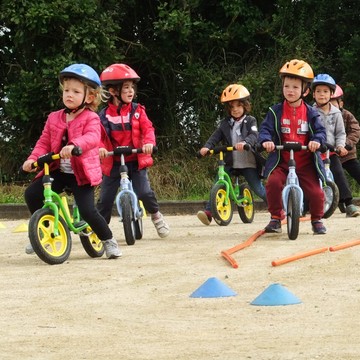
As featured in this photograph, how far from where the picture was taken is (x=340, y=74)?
2006 centimetres

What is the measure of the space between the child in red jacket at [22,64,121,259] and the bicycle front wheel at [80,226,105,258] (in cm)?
23

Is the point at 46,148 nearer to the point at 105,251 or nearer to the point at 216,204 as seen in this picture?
the point at 105,251

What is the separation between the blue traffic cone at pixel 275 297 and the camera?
6812 mm

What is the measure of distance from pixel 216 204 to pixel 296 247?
10.6 ft

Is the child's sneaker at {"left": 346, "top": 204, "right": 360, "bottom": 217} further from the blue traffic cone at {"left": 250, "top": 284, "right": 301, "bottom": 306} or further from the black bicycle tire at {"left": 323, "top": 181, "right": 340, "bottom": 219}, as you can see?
the blue traffic cone at {"left": 250, "top": 284, "right": 301, "bottom": 306}

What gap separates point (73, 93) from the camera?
9.25 metres

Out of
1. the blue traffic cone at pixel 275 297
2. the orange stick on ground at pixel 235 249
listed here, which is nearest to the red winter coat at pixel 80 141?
the orange stick on ground at pixel 235 249

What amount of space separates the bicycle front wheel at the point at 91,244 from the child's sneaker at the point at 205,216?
3.21m

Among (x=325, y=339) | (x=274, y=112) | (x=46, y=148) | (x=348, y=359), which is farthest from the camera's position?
(x=274, y=112)

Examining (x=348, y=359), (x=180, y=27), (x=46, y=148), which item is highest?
(x=180, y=27)

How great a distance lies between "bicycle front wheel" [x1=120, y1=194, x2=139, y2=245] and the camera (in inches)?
419

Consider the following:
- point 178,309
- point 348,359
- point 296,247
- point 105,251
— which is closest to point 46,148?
point 105,251

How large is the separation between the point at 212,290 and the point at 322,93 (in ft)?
21.0

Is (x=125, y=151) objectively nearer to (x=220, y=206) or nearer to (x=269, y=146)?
(x=269, y=146)
